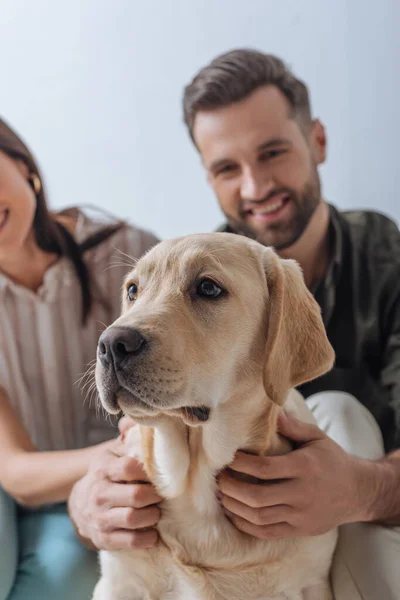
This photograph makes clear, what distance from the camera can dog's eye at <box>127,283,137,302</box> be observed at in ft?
4.18

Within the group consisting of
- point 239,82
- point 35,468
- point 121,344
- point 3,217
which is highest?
point 239,82

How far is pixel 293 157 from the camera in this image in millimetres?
2066

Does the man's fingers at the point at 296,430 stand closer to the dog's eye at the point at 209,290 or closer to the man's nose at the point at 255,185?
the dog's eye at the point at 209,290

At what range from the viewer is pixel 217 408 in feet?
3.89

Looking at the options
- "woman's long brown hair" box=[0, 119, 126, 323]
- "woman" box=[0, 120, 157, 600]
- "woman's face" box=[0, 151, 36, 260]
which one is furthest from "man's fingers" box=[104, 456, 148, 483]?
"woman's face" box=[0, 151, 36, 260]

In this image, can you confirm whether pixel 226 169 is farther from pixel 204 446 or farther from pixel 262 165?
pixel 204 446

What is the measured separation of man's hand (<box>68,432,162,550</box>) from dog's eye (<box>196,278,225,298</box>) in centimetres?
43

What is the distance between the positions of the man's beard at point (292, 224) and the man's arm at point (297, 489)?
92cm

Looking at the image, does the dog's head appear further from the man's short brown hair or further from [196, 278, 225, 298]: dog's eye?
the man's short brown hair

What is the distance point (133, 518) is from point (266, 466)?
300mm

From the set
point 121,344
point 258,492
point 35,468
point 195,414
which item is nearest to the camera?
point 121,344

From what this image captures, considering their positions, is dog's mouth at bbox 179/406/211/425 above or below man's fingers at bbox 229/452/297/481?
above

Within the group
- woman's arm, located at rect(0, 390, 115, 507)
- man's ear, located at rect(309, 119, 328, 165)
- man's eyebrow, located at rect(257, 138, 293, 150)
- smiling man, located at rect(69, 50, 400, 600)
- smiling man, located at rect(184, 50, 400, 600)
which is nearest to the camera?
smiling man, located at rect(69, 50, 400, 600)

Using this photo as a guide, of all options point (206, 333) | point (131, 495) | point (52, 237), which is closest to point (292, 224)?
point (52, 237)
